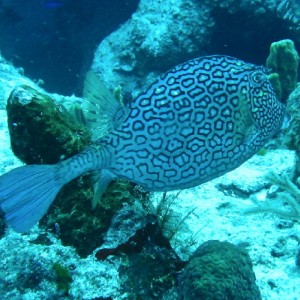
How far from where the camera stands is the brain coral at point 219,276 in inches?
115

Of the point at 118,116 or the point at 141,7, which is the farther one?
the point at 141,7

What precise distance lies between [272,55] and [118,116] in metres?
7.08

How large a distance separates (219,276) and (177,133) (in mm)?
1291

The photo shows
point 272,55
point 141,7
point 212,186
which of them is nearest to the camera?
point 212,186

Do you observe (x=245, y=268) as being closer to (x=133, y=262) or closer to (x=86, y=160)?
(x=133, y=262)

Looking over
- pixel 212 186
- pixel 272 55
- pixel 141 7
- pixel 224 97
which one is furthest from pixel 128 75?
pixel 224 97

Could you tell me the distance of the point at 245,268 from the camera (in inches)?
127

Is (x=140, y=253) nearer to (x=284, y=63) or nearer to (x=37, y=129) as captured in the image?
(x=37, y=129)

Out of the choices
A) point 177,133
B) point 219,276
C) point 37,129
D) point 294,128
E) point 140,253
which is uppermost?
point 37,129

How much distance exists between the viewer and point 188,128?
288 centimetres

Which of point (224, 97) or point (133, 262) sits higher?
point (224, 97)

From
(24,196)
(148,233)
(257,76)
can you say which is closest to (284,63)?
(257,76)

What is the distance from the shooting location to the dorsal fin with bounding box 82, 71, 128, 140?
2932mm

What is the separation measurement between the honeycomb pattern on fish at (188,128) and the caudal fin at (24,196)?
1.85ft
